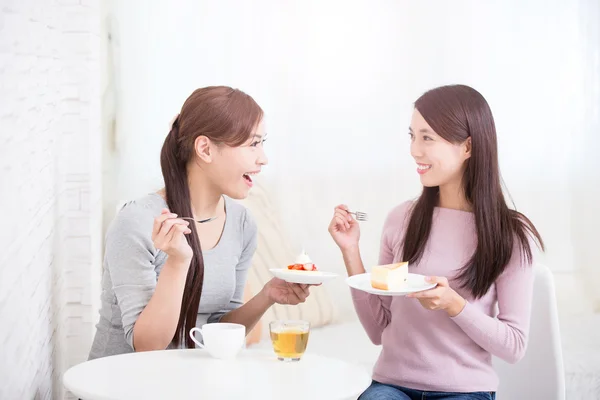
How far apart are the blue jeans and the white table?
249 millimetres

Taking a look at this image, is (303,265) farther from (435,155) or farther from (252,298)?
(435,155)

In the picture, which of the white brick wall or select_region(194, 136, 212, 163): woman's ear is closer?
the white brick wall

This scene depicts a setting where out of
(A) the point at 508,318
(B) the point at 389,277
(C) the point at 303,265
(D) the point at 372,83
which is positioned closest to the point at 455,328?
(A) the point at 508,318

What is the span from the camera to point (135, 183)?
2.97 metres

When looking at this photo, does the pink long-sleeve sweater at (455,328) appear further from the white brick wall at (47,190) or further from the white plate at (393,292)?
the white brick wall at (47,190)

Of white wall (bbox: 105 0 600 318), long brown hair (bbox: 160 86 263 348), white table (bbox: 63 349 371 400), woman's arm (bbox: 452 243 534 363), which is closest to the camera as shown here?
white table (bbox: 63 349 371 400)

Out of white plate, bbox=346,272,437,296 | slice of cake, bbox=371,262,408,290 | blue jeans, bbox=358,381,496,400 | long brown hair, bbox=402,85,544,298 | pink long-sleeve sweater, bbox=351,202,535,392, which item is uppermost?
long brown hair, bbox=402,85,544,298

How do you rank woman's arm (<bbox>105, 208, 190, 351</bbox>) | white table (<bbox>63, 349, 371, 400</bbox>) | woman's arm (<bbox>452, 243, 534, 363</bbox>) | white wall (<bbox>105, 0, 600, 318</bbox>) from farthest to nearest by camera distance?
white wall (<bbox>105, 0, 600, 318</bbox>) < woman's arm (<bbox>452, 243, 534, 363</bbox>) < woman's arm (<bbox>105, 208, 190, 351</bbox>) < white table (<bbox>63, 349, 371, 400</bbox>)

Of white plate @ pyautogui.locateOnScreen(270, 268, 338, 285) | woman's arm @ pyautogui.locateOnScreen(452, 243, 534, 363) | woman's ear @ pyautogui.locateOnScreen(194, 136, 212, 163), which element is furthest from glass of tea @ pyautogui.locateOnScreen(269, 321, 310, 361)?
woman's ear @ pyautogui.locateOnScreen(194, 136, 212, 163)

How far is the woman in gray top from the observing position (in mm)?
1771

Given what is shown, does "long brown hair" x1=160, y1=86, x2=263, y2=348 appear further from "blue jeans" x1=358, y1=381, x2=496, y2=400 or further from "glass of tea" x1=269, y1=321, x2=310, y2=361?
"blue jeans" x1=358, y1=381, x2=496, y2=400

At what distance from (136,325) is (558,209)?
211cm

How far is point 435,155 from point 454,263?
0.87ft

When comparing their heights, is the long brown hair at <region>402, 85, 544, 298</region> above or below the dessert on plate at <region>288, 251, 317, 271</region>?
above
